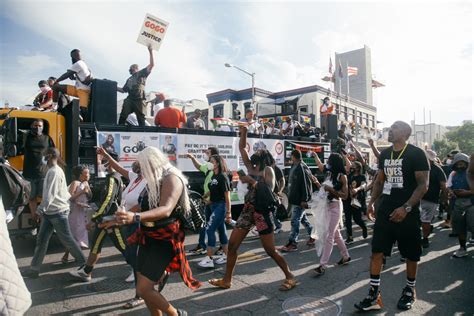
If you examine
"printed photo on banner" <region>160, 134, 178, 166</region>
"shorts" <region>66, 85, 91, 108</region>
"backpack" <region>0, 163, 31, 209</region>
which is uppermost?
"shorts" <region>66, 85, 91, 108</region>

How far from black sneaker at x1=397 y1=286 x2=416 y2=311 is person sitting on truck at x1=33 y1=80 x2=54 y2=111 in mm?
7436

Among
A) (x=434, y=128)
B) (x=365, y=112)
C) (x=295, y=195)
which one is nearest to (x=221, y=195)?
(x=295, y=195)

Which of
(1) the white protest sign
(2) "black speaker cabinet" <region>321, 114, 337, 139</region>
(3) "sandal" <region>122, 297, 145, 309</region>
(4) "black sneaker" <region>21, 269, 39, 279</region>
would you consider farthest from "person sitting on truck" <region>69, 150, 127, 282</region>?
(2) "black speaker cabinet" <region>321, 114, 337, 139</region>

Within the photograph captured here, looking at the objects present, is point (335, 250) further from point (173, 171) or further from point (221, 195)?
point (173, 171)

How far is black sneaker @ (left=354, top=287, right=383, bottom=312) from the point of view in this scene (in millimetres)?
3643

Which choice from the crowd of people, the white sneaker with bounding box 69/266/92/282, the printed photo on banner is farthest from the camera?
the printed photo on banner

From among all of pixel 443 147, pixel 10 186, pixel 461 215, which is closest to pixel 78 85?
pixel 10 186

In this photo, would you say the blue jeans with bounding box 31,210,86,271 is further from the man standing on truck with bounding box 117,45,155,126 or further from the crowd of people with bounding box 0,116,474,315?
the man standing on truck with bounding box 117,45,155,126

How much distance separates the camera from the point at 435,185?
6629 mm

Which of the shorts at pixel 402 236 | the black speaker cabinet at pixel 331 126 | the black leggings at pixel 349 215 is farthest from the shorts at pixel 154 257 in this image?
the black speaker cabinet at pixel 331 126

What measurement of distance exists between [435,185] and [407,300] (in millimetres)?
3706

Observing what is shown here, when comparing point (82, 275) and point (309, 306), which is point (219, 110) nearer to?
point (82, 275)

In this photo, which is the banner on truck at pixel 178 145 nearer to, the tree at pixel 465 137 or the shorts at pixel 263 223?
the shorts at pixel 263 223

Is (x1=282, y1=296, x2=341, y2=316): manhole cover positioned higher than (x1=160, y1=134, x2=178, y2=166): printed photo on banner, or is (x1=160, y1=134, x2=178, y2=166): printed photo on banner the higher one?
(x1=160, y1=134, x2=178, y2=166): printed photo on banner
